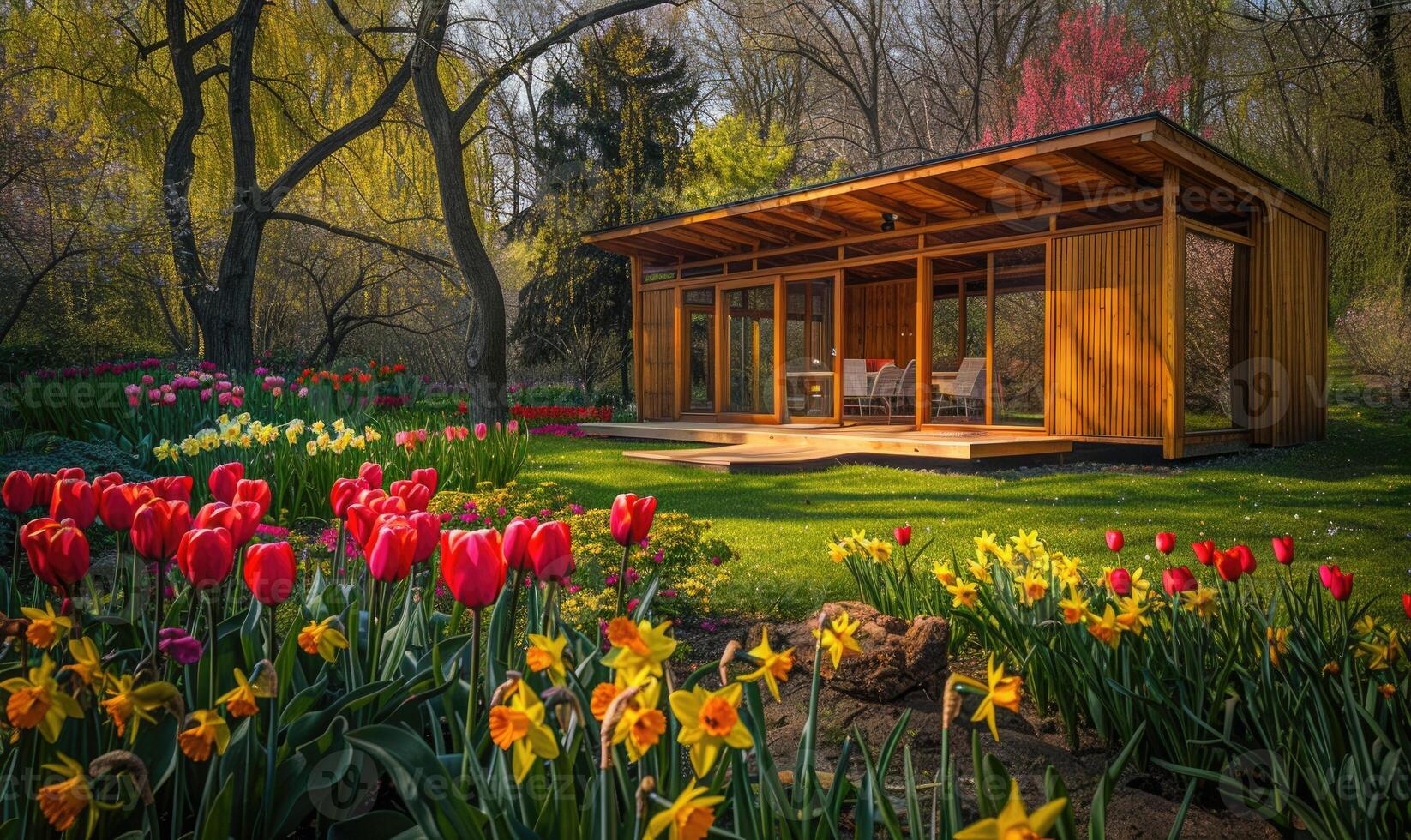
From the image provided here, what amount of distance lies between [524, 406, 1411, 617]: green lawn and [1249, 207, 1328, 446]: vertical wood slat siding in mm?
789

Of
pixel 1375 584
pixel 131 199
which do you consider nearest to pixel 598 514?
pixel 1375 584

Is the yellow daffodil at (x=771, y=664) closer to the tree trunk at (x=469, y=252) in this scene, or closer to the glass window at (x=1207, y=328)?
the tree trunk at (x=469, y=252)

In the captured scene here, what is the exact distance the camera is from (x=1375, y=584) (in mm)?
4137

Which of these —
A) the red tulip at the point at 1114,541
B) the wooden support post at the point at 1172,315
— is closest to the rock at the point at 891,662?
the red tulip at the point at 1114,541

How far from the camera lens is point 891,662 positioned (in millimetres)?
2293

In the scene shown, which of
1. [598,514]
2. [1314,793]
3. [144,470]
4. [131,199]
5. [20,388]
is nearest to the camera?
[1314,793]

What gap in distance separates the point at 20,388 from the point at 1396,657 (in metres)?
9.49

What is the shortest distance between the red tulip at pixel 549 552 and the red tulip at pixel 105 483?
2.88ft

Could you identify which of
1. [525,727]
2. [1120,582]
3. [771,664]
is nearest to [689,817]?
[525,727]

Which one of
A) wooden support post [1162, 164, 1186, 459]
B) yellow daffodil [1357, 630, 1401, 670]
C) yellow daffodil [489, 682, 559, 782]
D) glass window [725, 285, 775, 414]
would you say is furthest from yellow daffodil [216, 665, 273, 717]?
glass window [725, 285, 775, 414]

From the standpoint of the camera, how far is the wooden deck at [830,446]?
8.81m

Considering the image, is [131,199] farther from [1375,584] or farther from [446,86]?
[1375,584]

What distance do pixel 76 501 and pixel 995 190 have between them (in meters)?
9.68

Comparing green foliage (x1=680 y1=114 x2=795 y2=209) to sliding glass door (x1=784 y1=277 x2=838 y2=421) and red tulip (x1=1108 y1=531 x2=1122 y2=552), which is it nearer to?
sliding glass door (x1=784 y1=277 x2=838 y2=421)
